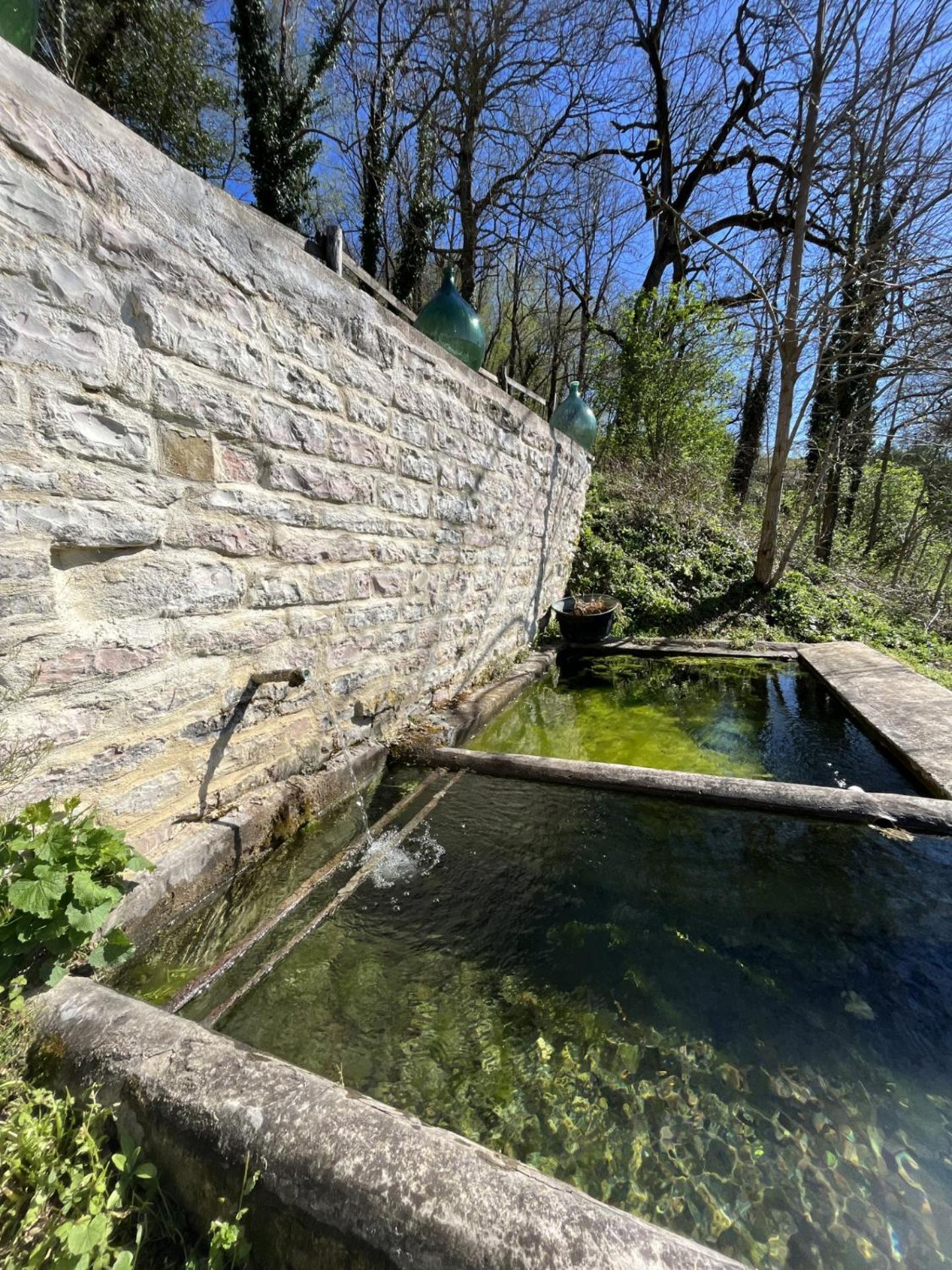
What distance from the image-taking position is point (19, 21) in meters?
1.53

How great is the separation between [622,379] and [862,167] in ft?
14.7

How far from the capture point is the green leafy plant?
48.2 inches

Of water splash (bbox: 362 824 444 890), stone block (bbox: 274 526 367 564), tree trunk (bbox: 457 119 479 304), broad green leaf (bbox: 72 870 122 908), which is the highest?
tree trunk (bbox: 457 119 479 304)

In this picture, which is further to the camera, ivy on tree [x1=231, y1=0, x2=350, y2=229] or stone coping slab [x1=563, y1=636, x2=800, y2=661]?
ivy on tree [x1=231, y1=0, x2=350, y2=229]

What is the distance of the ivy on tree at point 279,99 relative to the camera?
360 inches

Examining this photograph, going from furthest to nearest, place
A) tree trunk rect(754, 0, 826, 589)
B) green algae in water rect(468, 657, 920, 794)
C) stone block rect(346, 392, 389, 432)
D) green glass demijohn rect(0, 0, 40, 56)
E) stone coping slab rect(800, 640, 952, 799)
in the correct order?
tree trunk rect(754, 0, 826, 589) → green algae in water rect(468, 657, 920, 794) → stone coping slab rect(800, 640, 952, 799) → stone block rect(346, 392, 389, 432) → green glass demijohn rect(0, 0, 40, 56)

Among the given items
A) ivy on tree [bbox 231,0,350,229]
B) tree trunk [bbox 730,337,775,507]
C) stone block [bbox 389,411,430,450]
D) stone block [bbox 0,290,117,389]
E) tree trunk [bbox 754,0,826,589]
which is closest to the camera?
stone block [bbox 0,290,117,389]

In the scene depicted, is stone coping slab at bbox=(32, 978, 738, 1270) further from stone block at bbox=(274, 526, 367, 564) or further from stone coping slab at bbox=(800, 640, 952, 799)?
stone coping slab at bbox=(800, 640, 952, 799)

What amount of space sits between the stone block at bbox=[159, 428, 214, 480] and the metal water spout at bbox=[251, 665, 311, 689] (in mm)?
792

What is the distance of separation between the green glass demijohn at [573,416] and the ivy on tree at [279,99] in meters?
7.53

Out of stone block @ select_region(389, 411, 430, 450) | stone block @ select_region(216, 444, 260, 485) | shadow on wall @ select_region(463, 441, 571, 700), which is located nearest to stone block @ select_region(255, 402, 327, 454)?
stone block @ select_region(216, 444, 260, 485)

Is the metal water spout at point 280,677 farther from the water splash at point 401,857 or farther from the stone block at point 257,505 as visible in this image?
the water splash at point 401,857

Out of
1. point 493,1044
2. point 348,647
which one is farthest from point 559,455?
point 493,1044

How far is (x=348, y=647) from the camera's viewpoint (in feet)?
9.36
